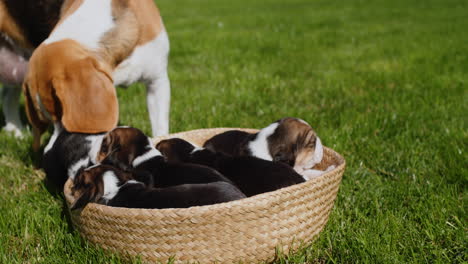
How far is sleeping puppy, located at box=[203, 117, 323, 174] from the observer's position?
404cm

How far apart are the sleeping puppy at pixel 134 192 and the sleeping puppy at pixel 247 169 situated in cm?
28

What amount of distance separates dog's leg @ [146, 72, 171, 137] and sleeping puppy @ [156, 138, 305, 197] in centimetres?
82

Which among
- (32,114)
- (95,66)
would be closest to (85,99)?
(95,66)

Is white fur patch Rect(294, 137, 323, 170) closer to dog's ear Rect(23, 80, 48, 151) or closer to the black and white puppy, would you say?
the black and white puppy

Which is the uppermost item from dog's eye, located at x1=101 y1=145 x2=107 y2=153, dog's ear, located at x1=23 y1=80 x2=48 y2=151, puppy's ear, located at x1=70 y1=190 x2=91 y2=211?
dog's ear, located at x1=23 y1=80 x2=48 y2=151

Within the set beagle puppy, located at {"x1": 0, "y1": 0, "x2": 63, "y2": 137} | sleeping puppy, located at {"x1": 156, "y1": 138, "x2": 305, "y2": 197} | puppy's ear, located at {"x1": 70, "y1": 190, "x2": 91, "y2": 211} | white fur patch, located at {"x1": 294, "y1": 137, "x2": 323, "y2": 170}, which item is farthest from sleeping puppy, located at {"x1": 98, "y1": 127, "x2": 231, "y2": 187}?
beagle puppy, located at {"x1": 0, "y1": 0, "x2": 63, "y2": 137}

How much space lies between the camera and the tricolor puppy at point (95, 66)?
11.6 ft

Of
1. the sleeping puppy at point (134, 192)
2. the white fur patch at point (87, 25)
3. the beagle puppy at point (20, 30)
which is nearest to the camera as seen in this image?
the sleeping puppy at point (134, 192)

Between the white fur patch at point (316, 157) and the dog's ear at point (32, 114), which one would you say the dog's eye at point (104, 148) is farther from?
the white fur patch at point (316, 157)

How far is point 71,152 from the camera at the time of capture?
3908 millimetres

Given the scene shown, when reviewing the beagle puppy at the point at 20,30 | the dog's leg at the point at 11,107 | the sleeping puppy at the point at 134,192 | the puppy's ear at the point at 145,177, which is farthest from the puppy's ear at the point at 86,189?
the dog's leg at the point at 11,107

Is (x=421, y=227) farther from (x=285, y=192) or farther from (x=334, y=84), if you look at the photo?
(x=334, y=84)

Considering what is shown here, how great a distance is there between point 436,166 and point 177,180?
90.5 inches

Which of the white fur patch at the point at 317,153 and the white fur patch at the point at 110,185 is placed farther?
the white fur patch at the point at 317,153
